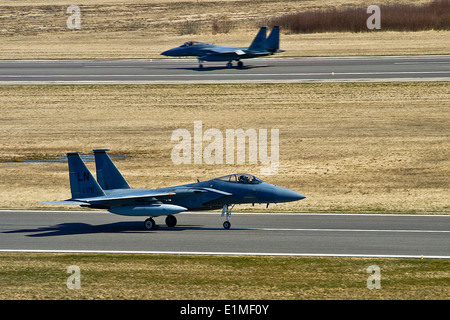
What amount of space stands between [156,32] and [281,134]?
1913 inches

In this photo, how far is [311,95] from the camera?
163ft

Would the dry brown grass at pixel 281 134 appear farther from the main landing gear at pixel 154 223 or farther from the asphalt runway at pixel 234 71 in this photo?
the main landing gear at pixel 154 223

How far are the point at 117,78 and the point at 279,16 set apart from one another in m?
42.9

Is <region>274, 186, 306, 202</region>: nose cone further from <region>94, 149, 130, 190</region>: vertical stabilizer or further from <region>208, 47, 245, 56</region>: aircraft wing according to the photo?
<region>208, 47, 245, 56</region>: aircraft wing

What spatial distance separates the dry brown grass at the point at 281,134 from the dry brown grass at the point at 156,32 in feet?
58.9

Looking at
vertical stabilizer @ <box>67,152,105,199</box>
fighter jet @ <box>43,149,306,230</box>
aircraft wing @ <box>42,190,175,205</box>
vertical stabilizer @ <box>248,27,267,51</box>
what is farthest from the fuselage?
vertical stabilizer @ <box>248,27,267,51</box>

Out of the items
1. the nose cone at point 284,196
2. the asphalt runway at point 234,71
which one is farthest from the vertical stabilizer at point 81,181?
the asphalt runway at point 234,71

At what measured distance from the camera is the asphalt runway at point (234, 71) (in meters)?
53.8

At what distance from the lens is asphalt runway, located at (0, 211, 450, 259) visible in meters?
22.5

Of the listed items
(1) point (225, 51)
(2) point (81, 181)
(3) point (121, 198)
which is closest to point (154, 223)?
(3) point (121, 198)

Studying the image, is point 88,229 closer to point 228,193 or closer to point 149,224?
point 149,224

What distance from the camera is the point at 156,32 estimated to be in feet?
285
